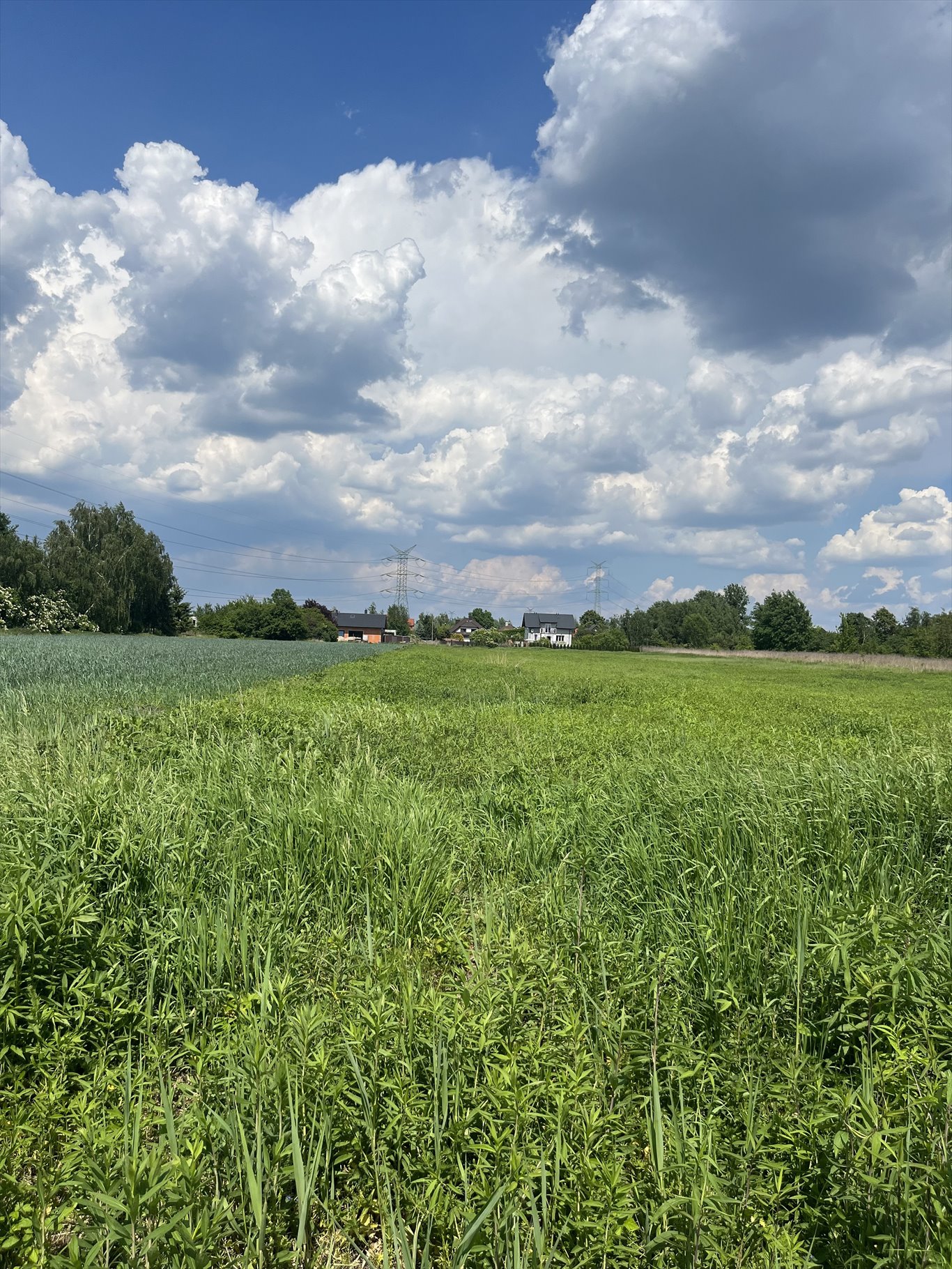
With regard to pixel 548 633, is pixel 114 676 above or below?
below

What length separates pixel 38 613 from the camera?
73375 millimetres

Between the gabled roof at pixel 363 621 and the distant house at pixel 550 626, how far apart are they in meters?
37.6

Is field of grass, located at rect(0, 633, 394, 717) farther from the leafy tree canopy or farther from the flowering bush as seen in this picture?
the leafy tree canopy

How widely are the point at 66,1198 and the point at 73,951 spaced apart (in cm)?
146

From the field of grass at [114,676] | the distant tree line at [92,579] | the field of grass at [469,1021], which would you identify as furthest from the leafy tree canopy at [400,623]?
the field of grass at [469,1021]

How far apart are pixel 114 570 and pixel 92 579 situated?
2.51 m

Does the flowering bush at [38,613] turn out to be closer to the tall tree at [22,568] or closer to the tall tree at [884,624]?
the tall tree at [22,568]

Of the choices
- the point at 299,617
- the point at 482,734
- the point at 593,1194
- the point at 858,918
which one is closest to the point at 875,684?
the point at 482,734

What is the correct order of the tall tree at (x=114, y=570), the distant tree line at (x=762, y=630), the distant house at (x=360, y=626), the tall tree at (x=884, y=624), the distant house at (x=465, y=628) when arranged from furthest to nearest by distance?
the distant house at (x=465, y=628) < the distant house at (x=360, y=626) < the tall tree at (x=884, y=624) < the distant tree line at (x=762, y=630) < the tall tree at (x=114, y=570)

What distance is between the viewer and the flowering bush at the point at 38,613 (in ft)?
231

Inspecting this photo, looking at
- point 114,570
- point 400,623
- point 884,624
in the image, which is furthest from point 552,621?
point 114,570

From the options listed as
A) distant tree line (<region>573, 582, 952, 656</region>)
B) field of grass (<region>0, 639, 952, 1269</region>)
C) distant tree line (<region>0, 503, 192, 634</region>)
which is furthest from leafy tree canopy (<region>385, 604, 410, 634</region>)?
field of grass (<region>0, 639, 952, 1269</region>)

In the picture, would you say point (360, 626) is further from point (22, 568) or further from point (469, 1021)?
point (469, 1021)

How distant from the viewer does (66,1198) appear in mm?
2984
